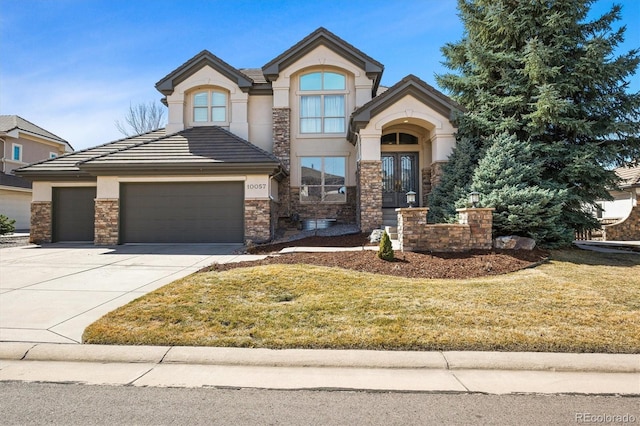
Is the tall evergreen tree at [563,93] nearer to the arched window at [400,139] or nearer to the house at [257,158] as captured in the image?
the house at [257,158]

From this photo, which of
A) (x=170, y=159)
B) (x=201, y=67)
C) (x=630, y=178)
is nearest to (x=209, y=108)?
(x=201, y=67)

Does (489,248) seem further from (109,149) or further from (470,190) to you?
(109,149)

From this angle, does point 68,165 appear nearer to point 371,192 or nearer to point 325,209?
point 325,209

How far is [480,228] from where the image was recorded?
9.25m

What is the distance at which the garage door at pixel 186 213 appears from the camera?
44.1 ft

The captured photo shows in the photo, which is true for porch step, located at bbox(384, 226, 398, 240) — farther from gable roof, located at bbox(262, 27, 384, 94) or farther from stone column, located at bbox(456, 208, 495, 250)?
gable roof, located at bbox(262, 27, 384, 94)

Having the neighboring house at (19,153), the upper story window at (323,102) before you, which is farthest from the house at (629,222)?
the neighboring house at (19,153)

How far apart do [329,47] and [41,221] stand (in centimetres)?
1415

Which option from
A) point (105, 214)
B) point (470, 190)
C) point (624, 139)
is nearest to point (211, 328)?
point (470, 190)

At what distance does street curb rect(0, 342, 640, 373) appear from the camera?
3801 millimetres

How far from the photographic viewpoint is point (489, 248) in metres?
9.23

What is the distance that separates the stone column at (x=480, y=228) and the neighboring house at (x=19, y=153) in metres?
27.7

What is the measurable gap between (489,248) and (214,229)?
9.28 meters

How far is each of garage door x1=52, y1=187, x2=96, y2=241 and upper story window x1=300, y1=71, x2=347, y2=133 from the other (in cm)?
952
